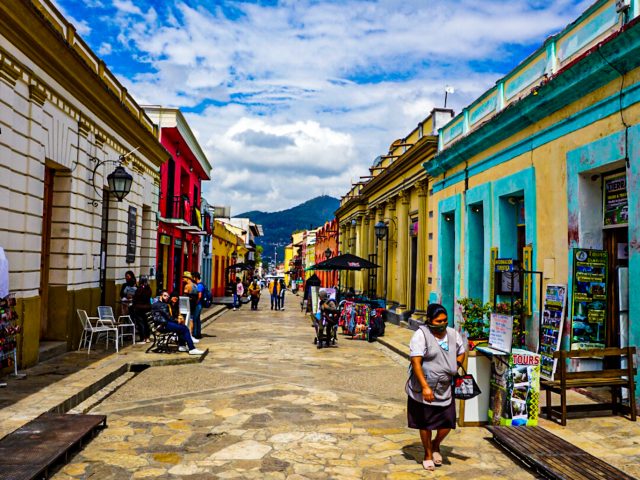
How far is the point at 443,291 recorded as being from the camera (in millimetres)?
14984

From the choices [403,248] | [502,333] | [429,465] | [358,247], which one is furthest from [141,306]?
[358,247]

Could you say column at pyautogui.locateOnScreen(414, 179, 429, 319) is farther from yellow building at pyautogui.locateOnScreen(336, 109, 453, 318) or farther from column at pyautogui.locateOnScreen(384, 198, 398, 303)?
column at pyautogui.locateOnScreen(384, 198, 398, 303)

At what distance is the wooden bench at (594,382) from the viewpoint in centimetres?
594

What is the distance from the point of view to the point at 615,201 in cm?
752

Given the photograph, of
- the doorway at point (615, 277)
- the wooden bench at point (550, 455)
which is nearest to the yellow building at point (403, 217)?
the doorway at point (615, 277)

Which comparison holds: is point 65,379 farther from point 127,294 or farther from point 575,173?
point 575,173

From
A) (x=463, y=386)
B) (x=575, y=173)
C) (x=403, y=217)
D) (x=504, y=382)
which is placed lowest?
(x=504, y=382)

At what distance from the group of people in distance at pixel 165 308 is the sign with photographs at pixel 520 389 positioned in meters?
6.14

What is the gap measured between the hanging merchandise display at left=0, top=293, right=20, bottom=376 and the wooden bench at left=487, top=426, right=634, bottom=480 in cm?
576

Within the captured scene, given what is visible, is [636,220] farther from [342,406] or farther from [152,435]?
[152,435]

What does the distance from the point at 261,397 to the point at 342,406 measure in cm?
111

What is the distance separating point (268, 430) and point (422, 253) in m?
11.5

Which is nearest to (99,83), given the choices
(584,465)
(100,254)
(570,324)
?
(100,254)

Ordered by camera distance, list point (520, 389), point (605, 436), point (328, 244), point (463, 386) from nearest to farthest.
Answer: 1. point (463, 386)
2. point (605, 436)
3. point (520, 389)
4. point (328, 244)
